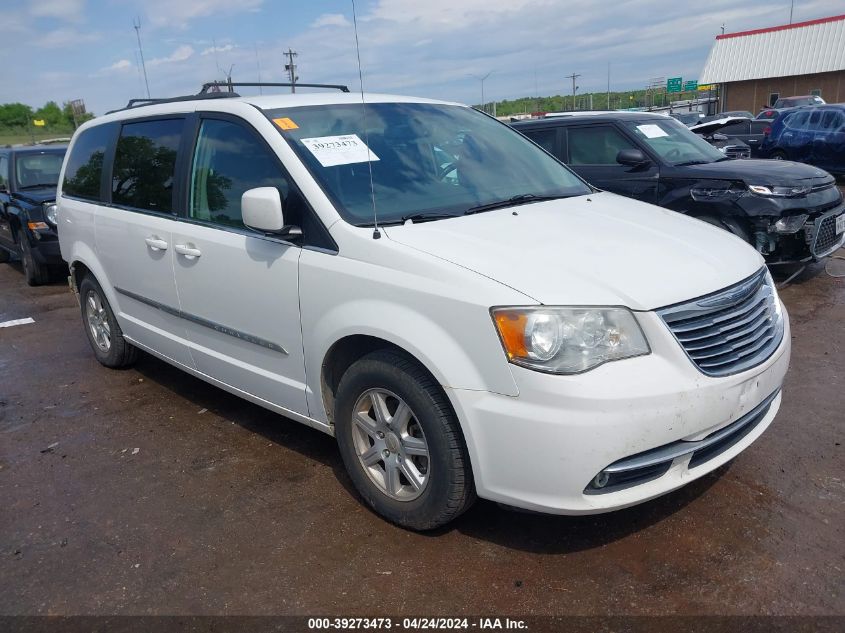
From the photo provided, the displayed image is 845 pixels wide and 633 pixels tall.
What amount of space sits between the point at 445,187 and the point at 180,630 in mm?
2228


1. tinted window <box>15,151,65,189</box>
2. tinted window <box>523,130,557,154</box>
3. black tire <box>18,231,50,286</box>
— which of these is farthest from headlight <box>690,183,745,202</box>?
tinted window <box>15,151,65,189</box>

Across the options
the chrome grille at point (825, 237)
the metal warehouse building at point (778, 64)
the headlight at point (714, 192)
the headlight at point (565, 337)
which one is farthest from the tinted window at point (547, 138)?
the metal warehouse building at point (778, 64)

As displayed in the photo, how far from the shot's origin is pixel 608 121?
7.56 metres

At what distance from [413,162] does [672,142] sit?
16.1 feet

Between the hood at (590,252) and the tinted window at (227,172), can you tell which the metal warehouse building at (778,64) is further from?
the tinted window at (227,172)

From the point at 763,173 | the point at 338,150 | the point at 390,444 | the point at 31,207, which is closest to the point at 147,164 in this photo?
the point at 338,150

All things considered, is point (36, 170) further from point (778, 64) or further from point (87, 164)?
point (778, 64)

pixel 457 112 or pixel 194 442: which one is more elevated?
pixel 457 112

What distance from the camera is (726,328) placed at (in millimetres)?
2717

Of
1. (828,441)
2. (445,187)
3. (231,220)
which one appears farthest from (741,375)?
(231,220)

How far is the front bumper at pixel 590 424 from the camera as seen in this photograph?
2.41 metres

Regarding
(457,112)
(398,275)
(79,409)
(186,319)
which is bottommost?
(79,409)

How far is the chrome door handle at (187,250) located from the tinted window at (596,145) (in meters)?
5.12

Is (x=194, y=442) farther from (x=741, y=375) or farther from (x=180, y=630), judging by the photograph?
(x=741, y=375)
